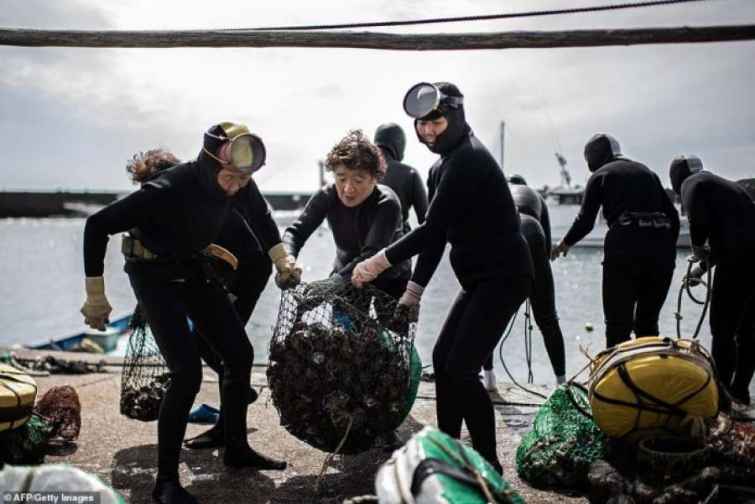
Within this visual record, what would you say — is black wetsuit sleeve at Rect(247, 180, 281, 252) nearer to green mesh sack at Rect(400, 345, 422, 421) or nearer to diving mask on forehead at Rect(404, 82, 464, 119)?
green mesh sack at Rect(400, 345, 422, 421)

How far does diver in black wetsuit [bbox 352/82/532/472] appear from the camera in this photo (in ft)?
11.6

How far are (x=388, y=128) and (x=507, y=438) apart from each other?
2407 mm

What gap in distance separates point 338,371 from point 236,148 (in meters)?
1.27

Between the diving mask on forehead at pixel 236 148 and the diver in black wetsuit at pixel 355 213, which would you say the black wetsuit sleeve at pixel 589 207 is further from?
the diving mask on forehead at pixel 236 148

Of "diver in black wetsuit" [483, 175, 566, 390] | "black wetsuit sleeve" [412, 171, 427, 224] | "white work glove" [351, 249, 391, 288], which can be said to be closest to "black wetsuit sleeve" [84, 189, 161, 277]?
"white work glove" [351, 249, 391, 288]

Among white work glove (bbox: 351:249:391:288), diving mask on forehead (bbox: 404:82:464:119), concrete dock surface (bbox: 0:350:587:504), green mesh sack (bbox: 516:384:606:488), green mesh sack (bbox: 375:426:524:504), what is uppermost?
diving mask on forehead (bbox: 404:82:464:119)

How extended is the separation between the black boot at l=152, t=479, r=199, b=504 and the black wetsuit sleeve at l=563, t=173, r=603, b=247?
3240mm

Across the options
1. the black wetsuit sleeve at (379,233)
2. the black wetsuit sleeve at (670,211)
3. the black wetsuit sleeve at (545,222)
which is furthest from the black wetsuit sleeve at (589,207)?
the black wetsuit sleeve at (379,233)

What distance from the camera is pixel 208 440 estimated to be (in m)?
4.60

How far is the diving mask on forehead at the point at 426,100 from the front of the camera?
3.52 metres

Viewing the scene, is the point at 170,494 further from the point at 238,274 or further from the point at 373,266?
the point at 238,274

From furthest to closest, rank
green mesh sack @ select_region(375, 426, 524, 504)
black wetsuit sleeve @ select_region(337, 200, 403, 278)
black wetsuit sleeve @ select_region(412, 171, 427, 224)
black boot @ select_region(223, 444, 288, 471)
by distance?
black wetsuit sleeve @ select_region(412, 171, 427, 224), black wetsuit sleeve @ select_region(337, 200, 403, 278), black boot @ select_region(223, 444, 288, 471), green mesh sack @ select_region(375, 426, 524, 504)

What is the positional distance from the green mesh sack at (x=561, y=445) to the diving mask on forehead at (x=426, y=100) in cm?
173

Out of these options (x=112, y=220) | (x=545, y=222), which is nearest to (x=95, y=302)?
(x=112, y=220)
